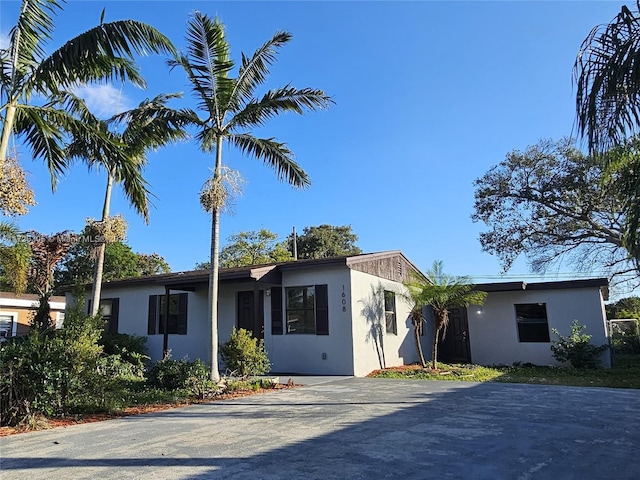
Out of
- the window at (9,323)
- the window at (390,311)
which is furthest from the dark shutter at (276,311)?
the window at (9,323)

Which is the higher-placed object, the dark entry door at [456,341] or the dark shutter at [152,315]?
the dark shutter at [152,315]

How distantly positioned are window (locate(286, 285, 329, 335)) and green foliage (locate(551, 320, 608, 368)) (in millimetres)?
7468

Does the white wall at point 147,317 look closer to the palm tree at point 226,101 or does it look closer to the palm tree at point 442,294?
the palm tree at point 226,101

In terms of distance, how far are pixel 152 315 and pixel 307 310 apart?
6.48 metres

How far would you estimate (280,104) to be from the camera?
954cm

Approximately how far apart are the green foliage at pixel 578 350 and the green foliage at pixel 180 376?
1078 cm

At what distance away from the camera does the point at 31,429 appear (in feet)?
18.6

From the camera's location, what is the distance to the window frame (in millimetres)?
14400

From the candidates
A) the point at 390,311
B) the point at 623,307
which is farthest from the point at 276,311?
the point at 623,307

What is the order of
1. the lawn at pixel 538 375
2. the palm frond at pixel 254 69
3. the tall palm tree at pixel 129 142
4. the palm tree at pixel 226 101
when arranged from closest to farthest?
the tall palm tree at pixel 129 142, the palm tree at pixel 226 101, the palm frond at pixel 254 69, the lawn at pixel 538 375

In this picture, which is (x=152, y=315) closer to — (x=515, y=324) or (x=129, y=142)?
(x=129, y=142)

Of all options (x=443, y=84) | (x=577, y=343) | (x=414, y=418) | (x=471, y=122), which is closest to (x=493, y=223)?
(x=577, y=343)

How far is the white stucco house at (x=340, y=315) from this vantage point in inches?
468

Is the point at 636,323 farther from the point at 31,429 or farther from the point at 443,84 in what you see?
the point at 31,429
